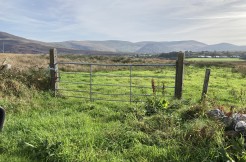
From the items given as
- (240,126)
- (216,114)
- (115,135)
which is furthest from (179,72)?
(115,135)

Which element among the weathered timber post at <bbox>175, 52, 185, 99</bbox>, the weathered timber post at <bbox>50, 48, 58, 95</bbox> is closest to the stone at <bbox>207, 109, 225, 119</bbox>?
the weathered timber post at <bbox>175, 52, 185, 99</bbox>

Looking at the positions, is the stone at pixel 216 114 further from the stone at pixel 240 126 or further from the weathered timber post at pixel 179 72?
the weathered timber post at pixel 179 72

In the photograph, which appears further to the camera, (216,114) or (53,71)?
(53,71)

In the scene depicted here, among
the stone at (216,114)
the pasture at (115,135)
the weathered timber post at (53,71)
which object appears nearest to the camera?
the pasture at (115,135)

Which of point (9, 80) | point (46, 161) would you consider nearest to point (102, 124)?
point (46, 161)

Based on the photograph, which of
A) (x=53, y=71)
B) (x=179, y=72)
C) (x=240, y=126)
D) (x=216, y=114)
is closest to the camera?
(x=240, y=126)

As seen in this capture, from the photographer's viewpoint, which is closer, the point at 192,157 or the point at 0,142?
the point at 192,157

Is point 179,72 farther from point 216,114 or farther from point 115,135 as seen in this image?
point 115,135

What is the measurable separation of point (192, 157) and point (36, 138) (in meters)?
3.24

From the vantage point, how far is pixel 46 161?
5.46m

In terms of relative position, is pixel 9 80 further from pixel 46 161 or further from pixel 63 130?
pixel 46 161

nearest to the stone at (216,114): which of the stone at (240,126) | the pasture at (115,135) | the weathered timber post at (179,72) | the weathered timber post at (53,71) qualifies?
the pasture at (115,135)

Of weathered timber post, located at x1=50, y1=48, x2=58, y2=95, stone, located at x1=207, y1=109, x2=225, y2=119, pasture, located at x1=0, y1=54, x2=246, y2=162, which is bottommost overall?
pasture, located at x1=0, y1=54, x2=246, y2=162

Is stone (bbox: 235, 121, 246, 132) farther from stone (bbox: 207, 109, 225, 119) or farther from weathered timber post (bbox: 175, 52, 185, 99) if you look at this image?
weathered timber post (bbox: 175, 52, 185, 99)
